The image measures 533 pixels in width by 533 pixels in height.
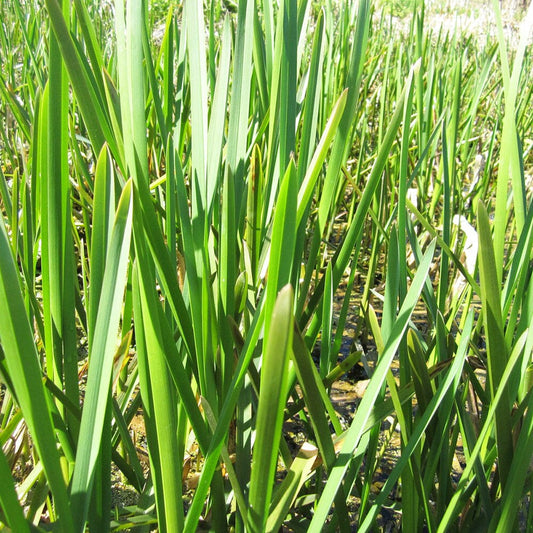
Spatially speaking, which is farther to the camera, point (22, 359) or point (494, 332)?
point (494, 332)

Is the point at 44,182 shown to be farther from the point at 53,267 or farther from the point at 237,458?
the point at 237,458

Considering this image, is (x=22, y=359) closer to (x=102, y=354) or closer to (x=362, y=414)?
(x=102, y=354)

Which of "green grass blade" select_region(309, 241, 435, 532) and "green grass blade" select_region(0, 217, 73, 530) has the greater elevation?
"green grass blade" select_region(0, 217, 73, 530)

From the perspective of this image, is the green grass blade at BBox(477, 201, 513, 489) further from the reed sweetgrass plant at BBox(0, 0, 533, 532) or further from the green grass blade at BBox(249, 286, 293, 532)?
the green grass blade at BBox(249, 286, 293, 532)

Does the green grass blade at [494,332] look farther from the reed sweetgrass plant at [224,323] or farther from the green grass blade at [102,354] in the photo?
the green grass blade at [102,354]

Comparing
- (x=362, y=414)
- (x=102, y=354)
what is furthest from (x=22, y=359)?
(x=362, y=414)

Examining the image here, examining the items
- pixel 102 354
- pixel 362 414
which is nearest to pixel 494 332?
pixel 362 414

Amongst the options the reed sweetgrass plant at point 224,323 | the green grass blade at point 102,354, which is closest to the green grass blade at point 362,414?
the reed sweetgrass plant at point 224,323

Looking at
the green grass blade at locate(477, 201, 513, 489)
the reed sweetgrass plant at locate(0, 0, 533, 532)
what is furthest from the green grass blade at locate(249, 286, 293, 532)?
the green grass blade at locate(477, 201, 513, 489)

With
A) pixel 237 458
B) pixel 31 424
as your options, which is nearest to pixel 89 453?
pixel 31 424

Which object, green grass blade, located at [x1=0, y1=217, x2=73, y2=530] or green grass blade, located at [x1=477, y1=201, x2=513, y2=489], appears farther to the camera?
green grass blade, located at [x1=477, y1=201, x2=513, y2=489]

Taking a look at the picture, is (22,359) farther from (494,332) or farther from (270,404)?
(494,332)
